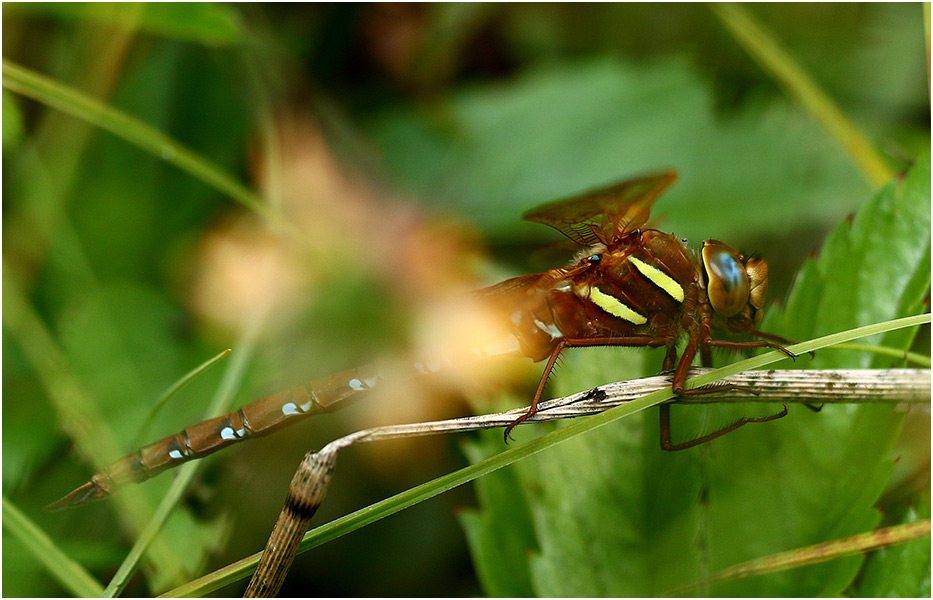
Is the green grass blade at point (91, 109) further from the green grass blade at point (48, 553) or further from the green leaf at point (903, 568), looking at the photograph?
the green leaf at point (903, 568)

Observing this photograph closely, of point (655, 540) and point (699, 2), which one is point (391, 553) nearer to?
point (655, 540)

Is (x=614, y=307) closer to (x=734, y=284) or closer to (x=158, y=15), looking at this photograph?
(x=734, y=284)

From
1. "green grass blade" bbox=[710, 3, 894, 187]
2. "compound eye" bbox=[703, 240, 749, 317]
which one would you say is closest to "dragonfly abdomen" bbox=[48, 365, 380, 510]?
"compound eye" bbox=[703, 240, 749, 317]

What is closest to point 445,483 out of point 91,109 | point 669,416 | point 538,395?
point 538,395

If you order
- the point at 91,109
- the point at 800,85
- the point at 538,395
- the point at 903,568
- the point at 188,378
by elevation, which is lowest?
the point at 903,568

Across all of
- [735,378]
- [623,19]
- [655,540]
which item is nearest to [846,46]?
[623,19]

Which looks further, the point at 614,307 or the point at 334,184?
the point at 334,184

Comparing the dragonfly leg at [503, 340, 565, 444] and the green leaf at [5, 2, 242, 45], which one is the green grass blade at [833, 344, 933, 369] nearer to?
the dragonfly leg at [503, 340, 565, 444]
